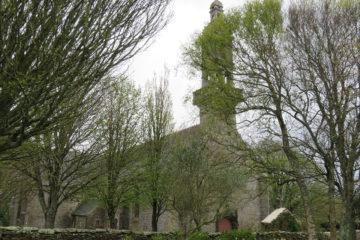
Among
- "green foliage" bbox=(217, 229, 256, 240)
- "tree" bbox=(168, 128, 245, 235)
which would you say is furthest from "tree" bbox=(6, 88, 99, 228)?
"green foliage" bbox=(217, 229, 256, 240)

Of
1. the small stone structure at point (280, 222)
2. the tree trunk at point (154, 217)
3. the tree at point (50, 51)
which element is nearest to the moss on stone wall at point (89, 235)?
the small stone structure at point (280, 222)

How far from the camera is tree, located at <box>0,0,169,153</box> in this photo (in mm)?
5332

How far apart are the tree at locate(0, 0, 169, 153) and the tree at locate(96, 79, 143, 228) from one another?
1193cm

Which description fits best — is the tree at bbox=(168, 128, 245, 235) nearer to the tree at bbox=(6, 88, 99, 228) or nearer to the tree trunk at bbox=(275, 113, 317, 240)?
the tree trunk at bbox=(275, 113, 317, 240)

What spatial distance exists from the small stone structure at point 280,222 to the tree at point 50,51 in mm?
14954

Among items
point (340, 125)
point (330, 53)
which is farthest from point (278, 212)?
point (330, 53)

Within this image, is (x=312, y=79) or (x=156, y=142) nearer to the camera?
(x=312, y=79)

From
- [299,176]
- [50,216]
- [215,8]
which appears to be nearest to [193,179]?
[299,176]

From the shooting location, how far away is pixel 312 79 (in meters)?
12.1

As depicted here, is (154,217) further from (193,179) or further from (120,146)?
(193,179)

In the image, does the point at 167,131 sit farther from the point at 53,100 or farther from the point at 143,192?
the point at 53,100

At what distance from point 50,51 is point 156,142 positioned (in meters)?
15.4

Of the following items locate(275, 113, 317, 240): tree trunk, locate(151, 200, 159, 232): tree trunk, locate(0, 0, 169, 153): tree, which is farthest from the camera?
locate(151, 200, 159, 232): tree trunk

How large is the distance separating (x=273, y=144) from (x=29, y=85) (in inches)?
401
